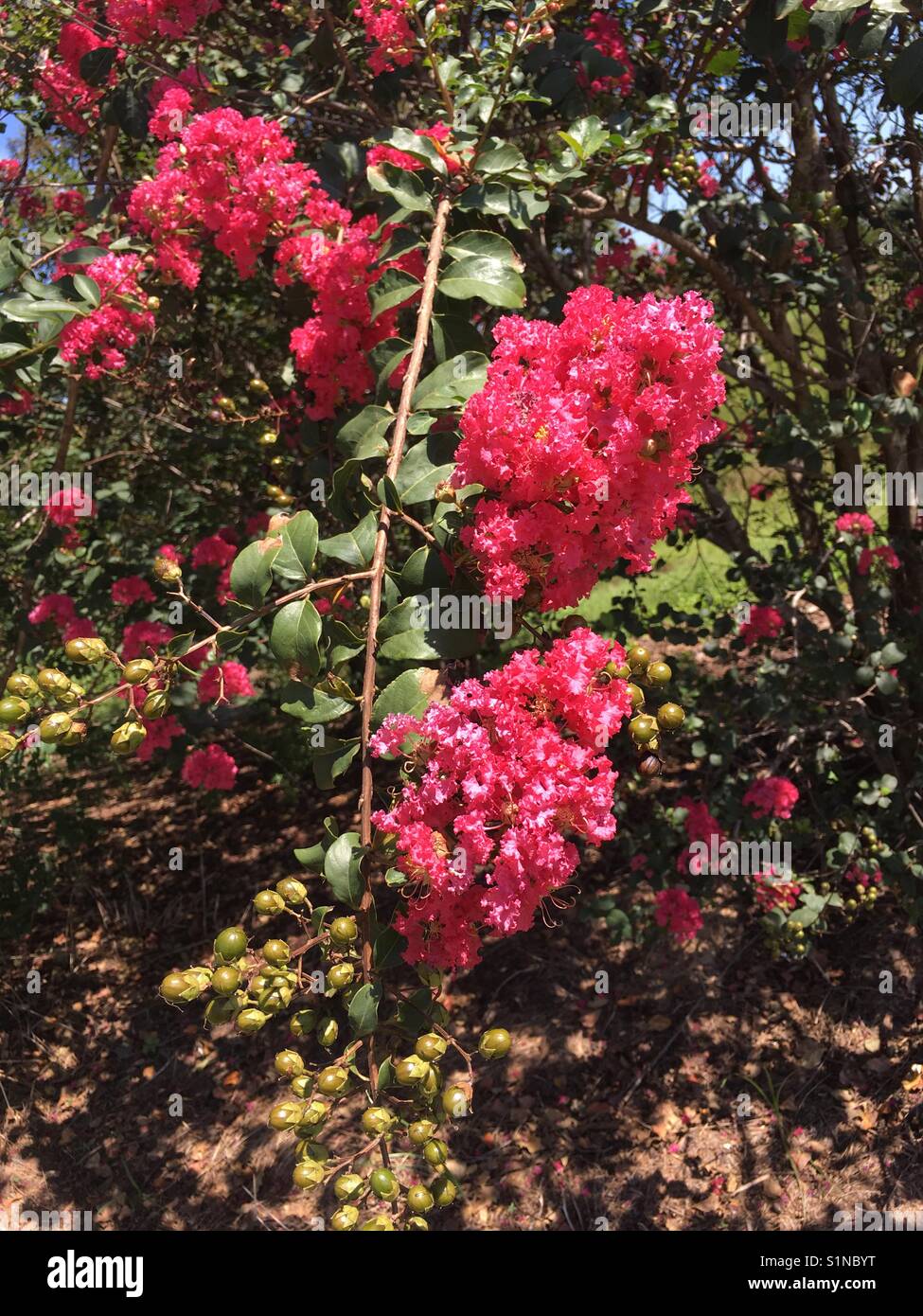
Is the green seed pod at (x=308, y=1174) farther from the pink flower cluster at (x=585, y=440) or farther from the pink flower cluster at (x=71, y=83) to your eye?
the pink flower cluster at (x=71, y=83)

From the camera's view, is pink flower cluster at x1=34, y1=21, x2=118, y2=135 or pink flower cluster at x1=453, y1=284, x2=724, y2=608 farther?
pink flower cluster at x1=34, y1=21, x2=118, y2=135

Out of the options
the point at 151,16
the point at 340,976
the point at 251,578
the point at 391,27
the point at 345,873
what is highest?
the point at 151,16

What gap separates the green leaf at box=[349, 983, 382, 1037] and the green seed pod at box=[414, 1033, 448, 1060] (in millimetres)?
54

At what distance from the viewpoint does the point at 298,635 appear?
116 cm

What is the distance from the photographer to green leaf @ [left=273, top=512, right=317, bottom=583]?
122 centimetres

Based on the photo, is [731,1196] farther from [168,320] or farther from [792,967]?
[168,320]

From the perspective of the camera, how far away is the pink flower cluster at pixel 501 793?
0.98 metres

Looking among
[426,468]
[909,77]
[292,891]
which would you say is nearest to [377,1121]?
[292,891]

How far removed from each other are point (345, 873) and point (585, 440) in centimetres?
58

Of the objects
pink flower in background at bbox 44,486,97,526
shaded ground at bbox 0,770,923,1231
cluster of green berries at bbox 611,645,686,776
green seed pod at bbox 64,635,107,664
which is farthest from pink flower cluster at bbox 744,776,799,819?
pink flower in background at bbox 44,486,97,526

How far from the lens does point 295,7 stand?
2.40 m

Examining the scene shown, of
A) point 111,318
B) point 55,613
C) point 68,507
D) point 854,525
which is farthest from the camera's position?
point 55,613

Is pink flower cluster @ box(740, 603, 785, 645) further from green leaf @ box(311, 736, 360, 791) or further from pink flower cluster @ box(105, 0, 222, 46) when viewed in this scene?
pink flower cluster @ box(105, 0, 222, 46)

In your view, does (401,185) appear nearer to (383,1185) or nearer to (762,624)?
(383,1185)
